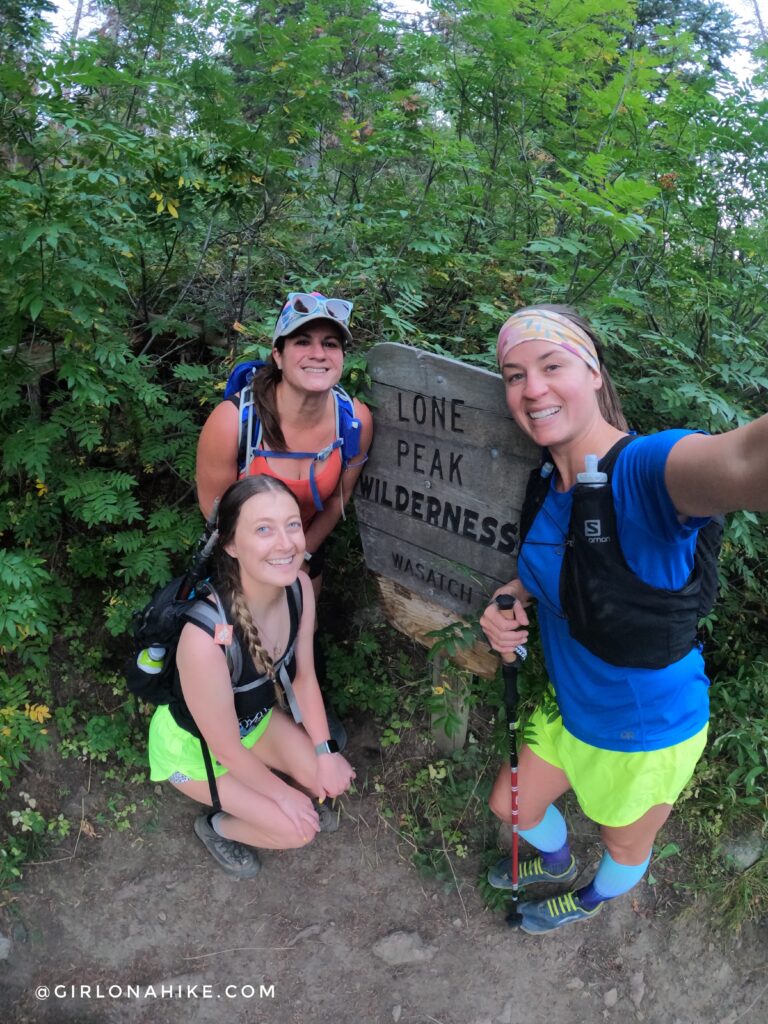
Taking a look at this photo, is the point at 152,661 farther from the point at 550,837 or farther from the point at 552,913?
the point at 552,913

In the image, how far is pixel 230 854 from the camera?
3539mm

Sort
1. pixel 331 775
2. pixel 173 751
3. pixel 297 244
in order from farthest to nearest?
pixel 297 244 < pixel 331 775 < pixel 173 751

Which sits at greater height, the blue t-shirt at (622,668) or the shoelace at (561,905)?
the blue t-shirt at (622,668)

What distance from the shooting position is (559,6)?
3760 millimetres

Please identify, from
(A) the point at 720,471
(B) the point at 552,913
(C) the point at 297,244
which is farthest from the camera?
(C) the point at 297,244

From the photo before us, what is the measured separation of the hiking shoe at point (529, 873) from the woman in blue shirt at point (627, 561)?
1.37 feet

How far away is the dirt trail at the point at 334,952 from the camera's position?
3.36 metres

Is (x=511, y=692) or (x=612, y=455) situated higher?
(x=612, y=455)

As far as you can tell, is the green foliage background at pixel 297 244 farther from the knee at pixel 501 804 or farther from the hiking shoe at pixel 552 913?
the knee at pixel 501 804

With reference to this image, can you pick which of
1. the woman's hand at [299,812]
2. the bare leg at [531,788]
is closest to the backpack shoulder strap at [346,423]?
the bare leg at [531,788]

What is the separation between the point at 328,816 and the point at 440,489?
220 centimetres

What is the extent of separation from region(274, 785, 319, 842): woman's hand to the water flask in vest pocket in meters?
0.99

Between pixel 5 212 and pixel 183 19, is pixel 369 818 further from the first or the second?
pixel 183 19

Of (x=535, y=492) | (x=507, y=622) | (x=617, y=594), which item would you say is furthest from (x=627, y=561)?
(x=507, y=622)
